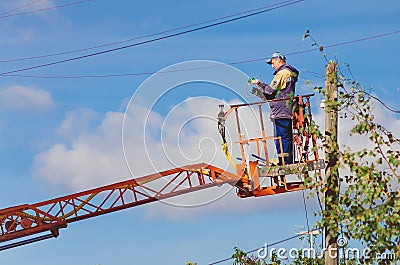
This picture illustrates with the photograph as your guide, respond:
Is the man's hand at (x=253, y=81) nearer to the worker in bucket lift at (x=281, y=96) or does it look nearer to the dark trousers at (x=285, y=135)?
the worker in bucket lift at (x=281, y=96)

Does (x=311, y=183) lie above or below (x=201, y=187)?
below

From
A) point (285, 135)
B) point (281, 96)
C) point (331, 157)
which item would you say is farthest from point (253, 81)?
point (331, 157)

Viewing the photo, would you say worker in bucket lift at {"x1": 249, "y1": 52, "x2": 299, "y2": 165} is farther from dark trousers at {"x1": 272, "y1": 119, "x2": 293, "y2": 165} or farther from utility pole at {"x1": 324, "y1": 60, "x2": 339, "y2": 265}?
utility pole at {"x1": 324, "y1": 60, "x2": 339, "y2": 265}

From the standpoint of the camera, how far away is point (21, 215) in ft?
63.9

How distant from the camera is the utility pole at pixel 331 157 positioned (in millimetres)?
12375

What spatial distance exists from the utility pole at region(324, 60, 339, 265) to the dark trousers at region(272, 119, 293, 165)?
2850mm

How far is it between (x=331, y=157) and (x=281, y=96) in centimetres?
366

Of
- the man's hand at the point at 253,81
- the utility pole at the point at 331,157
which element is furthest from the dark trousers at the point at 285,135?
the utility pole at the point at 331,157

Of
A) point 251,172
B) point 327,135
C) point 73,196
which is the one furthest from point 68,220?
point 327,135

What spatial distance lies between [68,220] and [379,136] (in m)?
9.40

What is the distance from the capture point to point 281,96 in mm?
16031

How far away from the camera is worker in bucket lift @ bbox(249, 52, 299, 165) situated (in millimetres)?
15820

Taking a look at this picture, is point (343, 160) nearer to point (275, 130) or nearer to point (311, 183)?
point (311, 183)

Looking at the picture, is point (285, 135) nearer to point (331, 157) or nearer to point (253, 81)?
point (253, 81)
